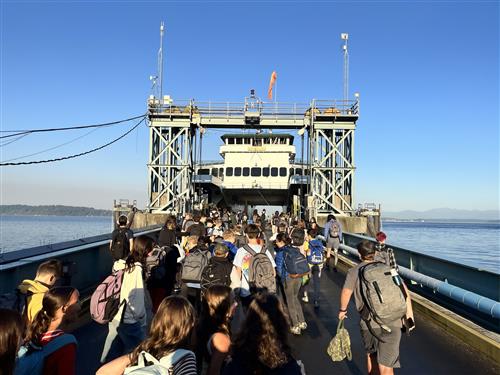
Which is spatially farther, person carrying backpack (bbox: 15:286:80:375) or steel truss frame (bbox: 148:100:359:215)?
steel truss frame (bbox: 148:100:359:215)

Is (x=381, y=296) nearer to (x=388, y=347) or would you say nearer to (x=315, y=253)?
(x=388, y=347)

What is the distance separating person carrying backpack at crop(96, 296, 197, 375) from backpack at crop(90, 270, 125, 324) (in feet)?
4.56

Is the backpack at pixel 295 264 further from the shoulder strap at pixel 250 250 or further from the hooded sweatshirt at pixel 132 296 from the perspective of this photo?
→ the hooded sweatshirt at pixel 132 296

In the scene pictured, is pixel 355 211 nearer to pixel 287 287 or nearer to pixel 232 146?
pixel 232 146

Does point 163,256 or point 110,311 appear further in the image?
point 163,256

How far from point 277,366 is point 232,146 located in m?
36.1

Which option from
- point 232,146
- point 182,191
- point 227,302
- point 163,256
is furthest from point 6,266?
point 232,146

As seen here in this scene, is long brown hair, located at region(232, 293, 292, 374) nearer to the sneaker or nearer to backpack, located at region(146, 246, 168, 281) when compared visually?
backpack, located at region(146, 246, 168, 281)

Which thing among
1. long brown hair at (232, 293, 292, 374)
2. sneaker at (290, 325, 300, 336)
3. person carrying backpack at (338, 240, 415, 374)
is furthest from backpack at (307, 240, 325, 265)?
long brown hair at (232, 293, 292, 374)

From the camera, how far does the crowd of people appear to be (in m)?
2.46

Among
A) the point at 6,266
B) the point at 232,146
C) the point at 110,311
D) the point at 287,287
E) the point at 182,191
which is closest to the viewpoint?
the point at 110,311

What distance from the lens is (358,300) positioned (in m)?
4.20

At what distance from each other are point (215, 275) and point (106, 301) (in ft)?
5.50

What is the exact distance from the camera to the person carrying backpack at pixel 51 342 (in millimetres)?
2447
